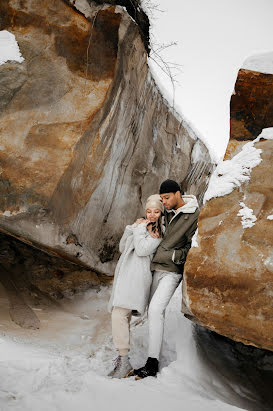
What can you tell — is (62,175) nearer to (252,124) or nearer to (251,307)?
(252,124)

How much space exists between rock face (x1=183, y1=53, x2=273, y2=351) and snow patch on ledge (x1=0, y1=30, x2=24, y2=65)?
2896 millimetres

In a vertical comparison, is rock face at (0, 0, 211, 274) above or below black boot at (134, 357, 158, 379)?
above

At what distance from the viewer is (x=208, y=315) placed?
244 cm

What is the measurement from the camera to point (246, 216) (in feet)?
8.11

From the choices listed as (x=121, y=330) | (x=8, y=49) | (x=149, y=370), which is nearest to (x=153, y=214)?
(x=121, y=330)

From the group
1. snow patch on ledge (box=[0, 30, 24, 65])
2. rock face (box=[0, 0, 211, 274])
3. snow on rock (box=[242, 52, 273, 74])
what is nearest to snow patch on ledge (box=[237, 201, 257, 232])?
snow on rock (box=[242, 52, 273, 74])

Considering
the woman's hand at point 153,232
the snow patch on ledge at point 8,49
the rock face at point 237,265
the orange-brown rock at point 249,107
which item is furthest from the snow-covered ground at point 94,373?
the snow patch on ledge at point 8,49

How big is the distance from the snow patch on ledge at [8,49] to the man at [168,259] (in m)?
2.42

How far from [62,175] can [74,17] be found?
6.35 ft

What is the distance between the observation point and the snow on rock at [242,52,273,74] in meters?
2.97

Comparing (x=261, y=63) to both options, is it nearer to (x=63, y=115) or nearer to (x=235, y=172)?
(x=235, y=172)

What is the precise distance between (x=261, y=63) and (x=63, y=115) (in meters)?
2.31

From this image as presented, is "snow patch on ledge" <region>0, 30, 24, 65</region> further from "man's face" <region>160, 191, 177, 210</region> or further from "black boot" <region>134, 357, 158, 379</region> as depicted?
"black boot" <region>134, 357, 158, 379</region>

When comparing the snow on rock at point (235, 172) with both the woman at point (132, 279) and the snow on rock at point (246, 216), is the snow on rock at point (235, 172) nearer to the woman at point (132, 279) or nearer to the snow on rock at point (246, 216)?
the snow on rock at point (246, 216)
